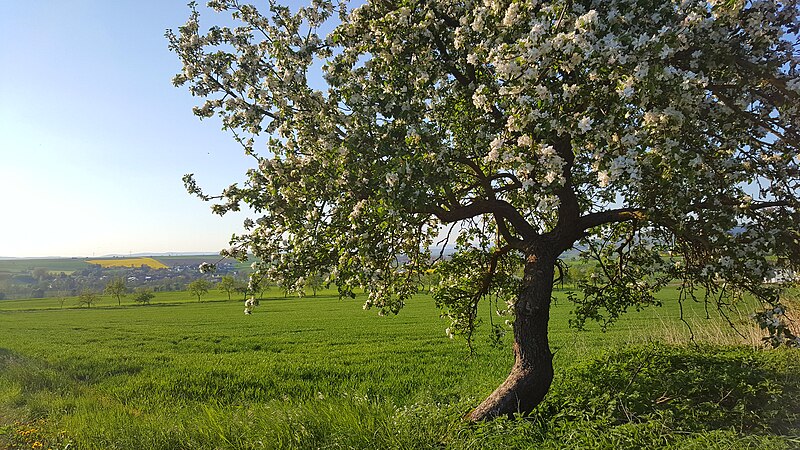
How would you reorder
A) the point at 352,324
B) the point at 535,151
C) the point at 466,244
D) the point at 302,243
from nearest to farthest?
the point at 535,151, the point at 302,243, the point at 466,244, the point at 352,324

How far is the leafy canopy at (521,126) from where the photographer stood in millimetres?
5227

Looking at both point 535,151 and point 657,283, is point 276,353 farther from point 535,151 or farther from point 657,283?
point 535,151

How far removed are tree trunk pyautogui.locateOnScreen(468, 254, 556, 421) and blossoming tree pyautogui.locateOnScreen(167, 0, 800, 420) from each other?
34 mm

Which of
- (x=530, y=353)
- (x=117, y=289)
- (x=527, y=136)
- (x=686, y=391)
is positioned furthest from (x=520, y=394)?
(x=117, y=289)

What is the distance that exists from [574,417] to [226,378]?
1435 centimetres

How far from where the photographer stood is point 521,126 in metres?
5.44

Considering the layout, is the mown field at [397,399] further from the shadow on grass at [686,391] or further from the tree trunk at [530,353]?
the tree trunk at [530,353]

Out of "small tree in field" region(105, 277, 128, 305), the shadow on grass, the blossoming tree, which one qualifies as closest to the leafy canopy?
the blossoming tree

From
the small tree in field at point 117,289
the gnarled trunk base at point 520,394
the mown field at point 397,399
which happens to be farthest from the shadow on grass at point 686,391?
the small tree in field at point 117,289

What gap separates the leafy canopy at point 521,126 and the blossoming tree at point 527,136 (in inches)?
1.3

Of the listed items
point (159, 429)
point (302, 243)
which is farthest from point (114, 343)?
point (302, 243)

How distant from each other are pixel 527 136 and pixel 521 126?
16 centimetres

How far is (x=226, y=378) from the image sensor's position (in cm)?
1788

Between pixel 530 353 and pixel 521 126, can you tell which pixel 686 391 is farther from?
pixel 521 126
